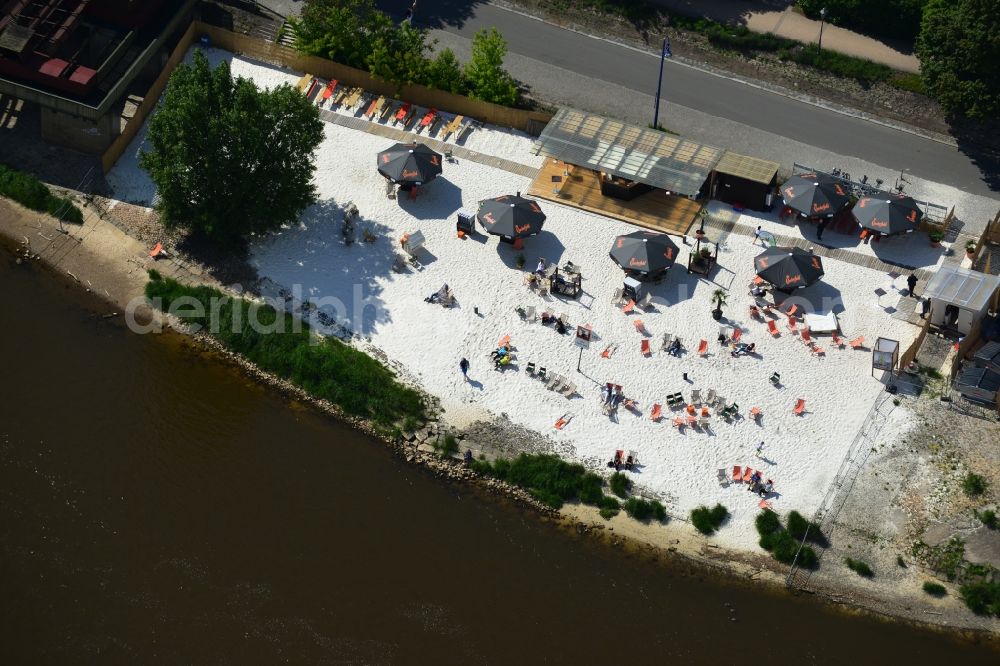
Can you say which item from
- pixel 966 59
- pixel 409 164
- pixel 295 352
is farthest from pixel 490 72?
pixel 966 59

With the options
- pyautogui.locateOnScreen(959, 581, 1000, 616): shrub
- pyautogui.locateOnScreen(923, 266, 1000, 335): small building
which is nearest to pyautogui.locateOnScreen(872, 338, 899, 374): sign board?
pyautogui.locateOnScreen(923, 266, 1000, 335): small building

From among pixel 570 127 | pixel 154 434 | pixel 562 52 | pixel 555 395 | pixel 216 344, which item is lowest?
pixel 154 434

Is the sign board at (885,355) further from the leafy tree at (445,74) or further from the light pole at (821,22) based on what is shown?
the leafy tree at (445,74)

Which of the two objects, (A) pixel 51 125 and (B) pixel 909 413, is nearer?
(B) pixel 909 413

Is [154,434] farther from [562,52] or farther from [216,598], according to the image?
[562,52]

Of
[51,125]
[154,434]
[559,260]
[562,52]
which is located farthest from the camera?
[562,52]

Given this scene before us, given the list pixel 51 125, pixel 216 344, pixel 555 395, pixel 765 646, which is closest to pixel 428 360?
pixel 555 395
